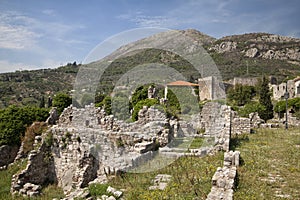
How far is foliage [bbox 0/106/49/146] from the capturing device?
47.7 ft

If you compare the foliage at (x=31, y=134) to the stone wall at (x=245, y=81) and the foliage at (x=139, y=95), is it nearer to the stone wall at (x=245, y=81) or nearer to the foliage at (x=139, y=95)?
the foliage at (x=139, y=95)

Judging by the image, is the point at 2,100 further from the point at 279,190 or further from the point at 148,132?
the point at 279,190

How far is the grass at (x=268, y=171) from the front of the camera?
238 inches

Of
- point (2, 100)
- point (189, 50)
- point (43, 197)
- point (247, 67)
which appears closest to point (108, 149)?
point (43, 197)

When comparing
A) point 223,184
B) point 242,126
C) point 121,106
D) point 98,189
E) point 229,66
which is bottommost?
point 98,189

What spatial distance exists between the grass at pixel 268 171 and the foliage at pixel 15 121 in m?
10.9

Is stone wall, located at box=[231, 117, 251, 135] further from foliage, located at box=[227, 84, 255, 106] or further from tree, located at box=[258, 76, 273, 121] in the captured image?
foliage, located at box=[227, 84, 255, 106]

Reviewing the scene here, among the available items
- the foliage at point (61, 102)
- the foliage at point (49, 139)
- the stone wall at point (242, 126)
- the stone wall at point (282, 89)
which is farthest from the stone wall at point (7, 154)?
the stone wall at point (282, 89)

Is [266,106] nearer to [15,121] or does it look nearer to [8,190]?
[15,121]

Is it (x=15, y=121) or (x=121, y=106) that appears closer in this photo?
(x=15, y=121)

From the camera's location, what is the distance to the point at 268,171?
303 inches

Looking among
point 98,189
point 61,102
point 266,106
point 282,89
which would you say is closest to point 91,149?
point 98,189

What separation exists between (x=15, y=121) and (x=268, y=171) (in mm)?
13024

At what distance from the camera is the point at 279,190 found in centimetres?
625
